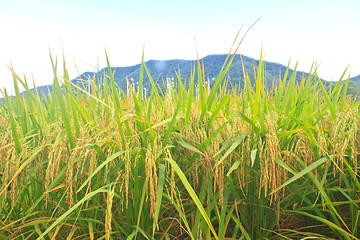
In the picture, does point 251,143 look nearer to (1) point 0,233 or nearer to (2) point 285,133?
(2) point 285,133

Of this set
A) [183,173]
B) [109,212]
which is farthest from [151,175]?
[183,173]

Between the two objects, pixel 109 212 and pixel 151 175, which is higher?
pixel 151 175

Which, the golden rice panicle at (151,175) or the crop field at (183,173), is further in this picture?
the crop field at (183,173)

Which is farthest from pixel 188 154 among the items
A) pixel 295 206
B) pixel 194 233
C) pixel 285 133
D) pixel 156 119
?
pixel 295 206

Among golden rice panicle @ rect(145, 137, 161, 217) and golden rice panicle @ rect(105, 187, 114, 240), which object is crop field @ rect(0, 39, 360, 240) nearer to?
golden rice panicle @ rect(145, 137, 161, 217)

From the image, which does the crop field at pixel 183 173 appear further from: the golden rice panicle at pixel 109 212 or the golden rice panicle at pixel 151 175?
the golden rice panicle at pixel 109 212

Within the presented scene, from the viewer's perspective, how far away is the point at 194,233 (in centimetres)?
156

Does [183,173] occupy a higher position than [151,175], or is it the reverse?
[151,175]

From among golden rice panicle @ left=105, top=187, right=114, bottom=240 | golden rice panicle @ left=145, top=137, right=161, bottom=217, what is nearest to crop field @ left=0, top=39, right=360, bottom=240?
golden rice panicle @ left=145, top=137, right=161, bottom=217

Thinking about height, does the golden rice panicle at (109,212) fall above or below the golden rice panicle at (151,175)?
below

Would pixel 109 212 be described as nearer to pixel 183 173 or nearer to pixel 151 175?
pixel 151 175

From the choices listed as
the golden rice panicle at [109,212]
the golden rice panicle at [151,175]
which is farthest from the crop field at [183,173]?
the golden rice panicle at [109,212]

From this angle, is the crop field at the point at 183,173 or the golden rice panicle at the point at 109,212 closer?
the golden rice panicle at the point at 109,212

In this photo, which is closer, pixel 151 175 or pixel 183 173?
pixel 151 175
